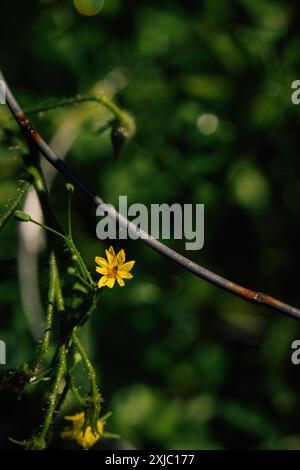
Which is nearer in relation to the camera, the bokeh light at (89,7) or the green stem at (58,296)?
the green stem at (58,296)

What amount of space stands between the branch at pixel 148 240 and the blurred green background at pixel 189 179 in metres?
0.84

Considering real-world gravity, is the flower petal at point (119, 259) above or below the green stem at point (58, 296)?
above

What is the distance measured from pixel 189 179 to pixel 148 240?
944mm

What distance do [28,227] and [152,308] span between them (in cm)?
43

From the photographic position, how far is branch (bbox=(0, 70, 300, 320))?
0.75m

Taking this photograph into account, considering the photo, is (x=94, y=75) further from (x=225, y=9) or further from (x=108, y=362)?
(x=108, y=362)

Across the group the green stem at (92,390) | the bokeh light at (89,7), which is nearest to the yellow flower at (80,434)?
the green stem at (92,390)

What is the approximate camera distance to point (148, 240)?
747mm

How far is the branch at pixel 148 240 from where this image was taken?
746 millimetres

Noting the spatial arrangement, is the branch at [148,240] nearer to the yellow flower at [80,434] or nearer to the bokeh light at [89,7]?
Result: the yellow flower at [80,434]

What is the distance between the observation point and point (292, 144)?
1728 mm

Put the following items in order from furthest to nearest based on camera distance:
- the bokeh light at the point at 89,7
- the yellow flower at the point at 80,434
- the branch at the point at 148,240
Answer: the bokeh light at the point at 89,7, the yellow flower at the point at 80,434, the branch at the point at 148,240

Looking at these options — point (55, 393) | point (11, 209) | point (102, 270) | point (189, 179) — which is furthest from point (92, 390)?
point (189, 179)

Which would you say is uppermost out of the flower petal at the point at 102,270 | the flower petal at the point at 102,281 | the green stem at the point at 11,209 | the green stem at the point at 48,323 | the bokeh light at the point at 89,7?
the bokeh light at the point at 89,7
